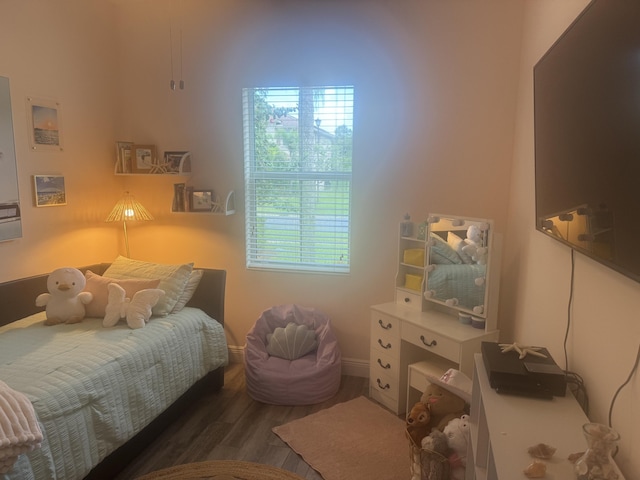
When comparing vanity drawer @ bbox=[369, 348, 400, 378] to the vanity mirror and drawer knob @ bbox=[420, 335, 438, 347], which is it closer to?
drawer knob @ bbox=[420, 335, 438, 347]

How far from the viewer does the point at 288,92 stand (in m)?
3.19

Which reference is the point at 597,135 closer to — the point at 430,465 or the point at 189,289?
the point at 430,465

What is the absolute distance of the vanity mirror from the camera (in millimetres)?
2438

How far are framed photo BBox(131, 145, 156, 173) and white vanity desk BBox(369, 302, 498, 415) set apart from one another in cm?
206

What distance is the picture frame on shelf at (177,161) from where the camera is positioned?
330 cm

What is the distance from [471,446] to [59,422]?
1623 millimetres

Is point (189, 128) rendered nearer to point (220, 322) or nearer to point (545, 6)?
point (220, 322)

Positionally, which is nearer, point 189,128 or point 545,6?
point 545,6

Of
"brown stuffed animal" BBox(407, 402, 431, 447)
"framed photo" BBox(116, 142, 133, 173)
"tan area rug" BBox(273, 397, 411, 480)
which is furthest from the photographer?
"framed photo" BBox(116, 142, 133, 173)

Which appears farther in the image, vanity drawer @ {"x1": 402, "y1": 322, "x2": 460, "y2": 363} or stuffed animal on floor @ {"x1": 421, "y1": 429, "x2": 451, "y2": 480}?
vanity drawer @ {"x1": 402, "y1": 322, "x2": 460, "y2": 363}

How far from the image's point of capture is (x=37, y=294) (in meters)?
2.74

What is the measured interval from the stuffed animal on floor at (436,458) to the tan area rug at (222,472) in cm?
63

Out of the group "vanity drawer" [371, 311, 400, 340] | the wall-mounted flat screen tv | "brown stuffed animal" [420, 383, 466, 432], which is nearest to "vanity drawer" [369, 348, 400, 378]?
"vanity drawer" [371, 311, 400, 340]

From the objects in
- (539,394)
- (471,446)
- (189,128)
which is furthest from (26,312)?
(539,394)
